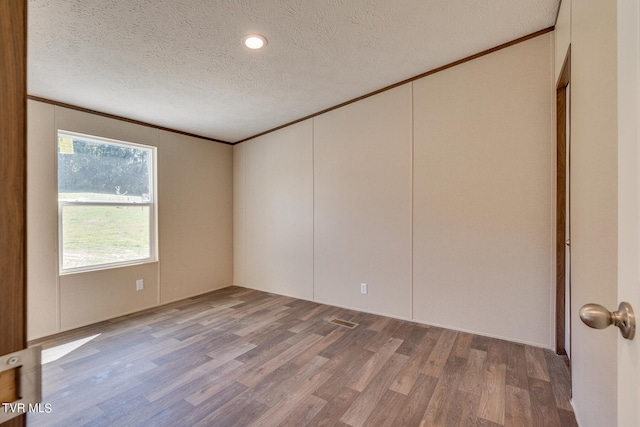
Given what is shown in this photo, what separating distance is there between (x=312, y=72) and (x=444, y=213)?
193 cm

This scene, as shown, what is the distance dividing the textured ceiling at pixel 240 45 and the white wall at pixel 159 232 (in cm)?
33

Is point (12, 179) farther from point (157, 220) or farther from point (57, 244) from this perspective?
point (157, 220)

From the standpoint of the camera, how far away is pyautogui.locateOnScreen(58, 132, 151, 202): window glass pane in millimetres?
3070

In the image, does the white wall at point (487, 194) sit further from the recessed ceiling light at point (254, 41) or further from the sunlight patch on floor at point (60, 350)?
the sunlight patch on floor at point (60, 350)

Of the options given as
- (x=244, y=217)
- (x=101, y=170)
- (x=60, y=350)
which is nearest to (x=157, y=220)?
(x=101, y=170)

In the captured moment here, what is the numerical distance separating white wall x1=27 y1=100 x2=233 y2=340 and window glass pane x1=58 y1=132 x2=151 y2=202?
108 millimetres

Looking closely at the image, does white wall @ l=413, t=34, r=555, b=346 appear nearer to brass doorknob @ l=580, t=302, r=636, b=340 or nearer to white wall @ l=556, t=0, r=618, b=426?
white wall @ l=556, t=0, r=618, b=426

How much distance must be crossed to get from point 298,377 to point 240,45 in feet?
8.59

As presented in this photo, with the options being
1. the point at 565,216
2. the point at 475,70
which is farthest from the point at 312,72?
the point at 565,216

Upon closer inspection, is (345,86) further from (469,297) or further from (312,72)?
(469,297)

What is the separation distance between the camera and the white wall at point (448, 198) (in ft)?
8.26

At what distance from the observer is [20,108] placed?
1.49 ft

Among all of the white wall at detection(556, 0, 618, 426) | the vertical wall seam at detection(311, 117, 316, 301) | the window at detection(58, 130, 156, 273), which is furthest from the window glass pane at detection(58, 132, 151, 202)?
the white wall at detection(556, 0, 618, 426)

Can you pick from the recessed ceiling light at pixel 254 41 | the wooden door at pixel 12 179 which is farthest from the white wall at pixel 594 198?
the recessed ceiling light at pixel 254 41
